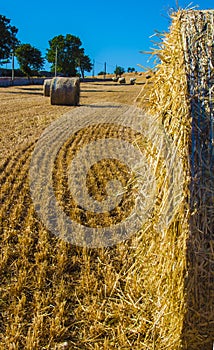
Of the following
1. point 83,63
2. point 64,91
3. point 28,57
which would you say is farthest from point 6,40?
point 83,63

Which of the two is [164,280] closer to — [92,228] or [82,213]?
[92,228]

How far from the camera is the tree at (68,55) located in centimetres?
5462

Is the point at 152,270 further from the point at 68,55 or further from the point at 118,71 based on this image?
the point at 118,71

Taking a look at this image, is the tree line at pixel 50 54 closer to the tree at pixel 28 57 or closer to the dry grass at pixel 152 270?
the tree at pixel 28 57

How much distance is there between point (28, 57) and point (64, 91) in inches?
1123

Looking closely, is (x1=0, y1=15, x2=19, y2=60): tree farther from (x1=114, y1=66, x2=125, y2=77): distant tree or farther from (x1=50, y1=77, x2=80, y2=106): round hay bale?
(x1=114, y1=66, x2=125, y2=77): distant tree

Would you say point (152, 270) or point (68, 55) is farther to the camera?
point (68, 55)

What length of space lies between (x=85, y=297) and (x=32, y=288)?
0.41 meters

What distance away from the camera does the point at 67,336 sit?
2426 millimetres

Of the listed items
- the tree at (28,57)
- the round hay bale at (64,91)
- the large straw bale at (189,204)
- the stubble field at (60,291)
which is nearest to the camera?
the large straw bale at (189,204)

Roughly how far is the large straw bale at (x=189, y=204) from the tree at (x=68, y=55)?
53629 millimetres

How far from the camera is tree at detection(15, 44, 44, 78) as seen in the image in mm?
40719

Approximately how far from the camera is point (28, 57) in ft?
134

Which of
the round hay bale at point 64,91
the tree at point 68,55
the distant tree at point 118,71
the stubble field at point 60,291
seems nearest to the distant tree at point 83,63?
the tree at point 68,55
